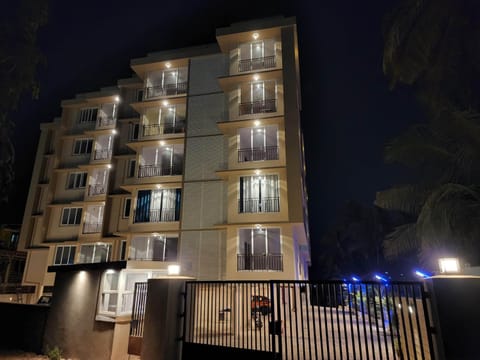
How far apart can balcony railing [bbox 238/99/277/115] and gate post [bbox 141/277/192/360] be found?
12203 millimetres

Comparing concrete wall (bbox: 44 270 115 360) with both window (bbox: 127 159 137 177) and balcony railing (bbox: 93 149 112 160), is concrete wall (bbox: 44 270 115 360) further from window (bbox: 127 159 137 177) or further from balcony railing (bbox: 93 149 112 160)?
balcony railing (bbox: 93 149 112 160)

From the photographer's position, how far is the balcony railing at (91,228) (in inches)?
810

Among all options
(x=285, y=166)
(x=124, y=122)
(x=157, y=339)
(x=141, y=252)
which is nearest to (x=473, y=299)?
(x=157, y=339)

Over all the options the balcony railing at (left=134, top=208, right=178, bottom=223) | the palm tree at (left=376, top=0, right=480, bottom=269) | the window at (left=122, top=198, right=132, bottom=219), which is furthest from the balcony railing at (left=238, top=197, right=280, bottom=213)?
the window at (left=122, top=198, right=132, bottom=219)

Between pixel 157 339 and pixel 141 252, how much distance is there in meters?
12.1

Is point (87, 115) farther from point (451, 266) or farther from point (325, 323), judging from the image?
point (451, 266)

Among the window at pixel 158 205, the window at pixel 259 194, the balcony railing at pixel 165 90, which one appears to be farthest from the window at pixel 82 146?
the window at pixel 259 194

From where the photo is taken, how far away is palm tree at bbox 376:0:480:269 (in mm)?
7605

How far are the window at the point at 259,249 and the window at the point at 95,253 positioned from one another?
429 inches

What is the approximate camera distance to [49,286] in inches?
808

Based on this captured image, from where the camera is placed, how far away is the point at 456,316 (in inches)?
185

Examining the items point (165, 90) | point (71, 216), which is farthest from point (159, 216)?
point (71, 216)

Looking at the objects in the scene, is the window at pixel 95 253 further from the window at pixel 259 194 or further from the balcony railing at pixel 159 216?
the window at pixel 259 194

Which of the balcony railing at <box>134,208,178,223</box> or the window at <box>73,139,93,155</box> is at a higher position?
the window at <box>73,139,93,155</box>
